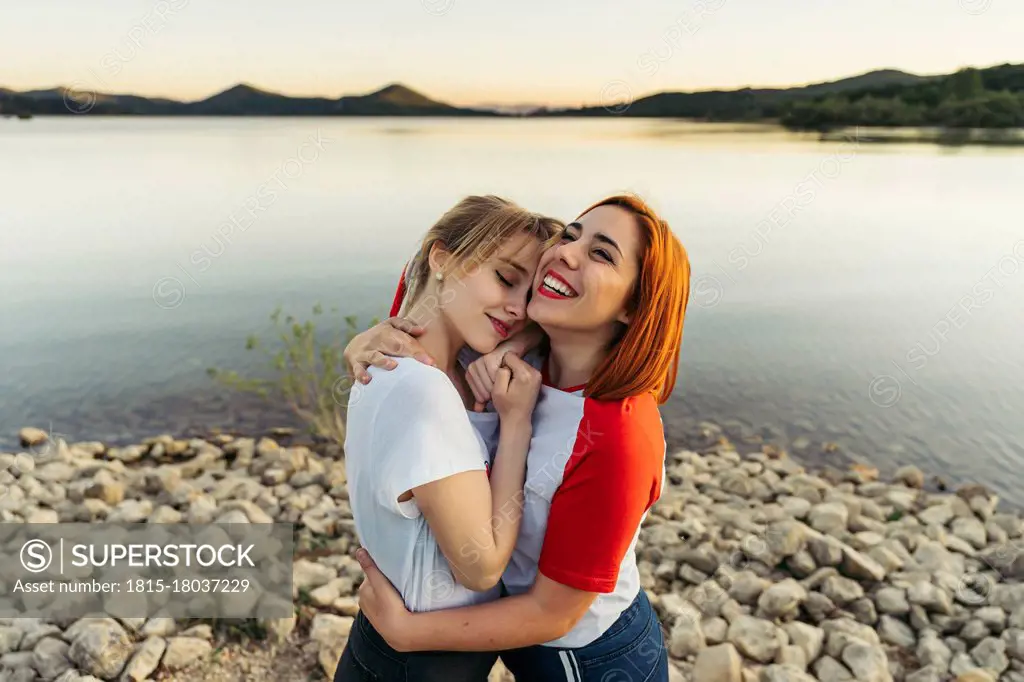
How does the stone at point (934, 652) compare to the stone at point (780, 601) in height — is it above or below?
below

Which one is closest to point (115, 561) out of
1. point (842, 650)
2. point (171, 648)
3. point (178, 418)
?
point (171, 648)

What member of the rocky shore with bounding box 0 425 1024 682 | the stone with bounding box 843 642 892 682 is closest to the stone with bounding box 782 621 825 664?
the rocky shore with bounding box 0 425 1024 682

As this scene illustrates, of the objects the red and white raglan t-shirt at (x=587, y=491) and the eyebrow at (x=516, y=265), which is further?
the eyebrow at (x=516, y=265)

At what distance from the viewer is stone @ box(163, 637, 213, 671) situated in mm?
3271

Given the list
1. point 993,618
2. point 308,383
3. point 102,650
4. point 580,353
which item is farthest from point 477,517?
point 308,383

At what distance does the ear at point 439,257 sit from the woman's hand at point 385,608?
76cm

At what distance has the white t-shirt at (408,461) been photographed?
67.8 inches

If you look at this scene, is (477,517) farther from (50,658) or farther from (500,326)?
(50,658)

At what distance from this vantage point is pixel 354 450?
6.26ft

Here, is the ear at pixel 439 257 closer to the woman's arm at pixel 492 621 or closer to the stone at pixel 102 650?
the woman's arm at pixel 492 621

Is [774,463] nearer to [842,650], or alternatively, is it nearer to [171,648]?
[842,650]

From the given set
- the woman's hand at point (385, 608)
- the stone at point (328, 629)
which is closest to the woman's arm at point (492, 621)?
the woman's hand at point (385, 608)

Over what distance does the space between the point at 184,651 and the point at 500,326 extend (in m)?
2.25

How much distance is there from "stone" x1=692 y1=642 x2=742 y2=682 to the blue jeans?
4.69 ft
